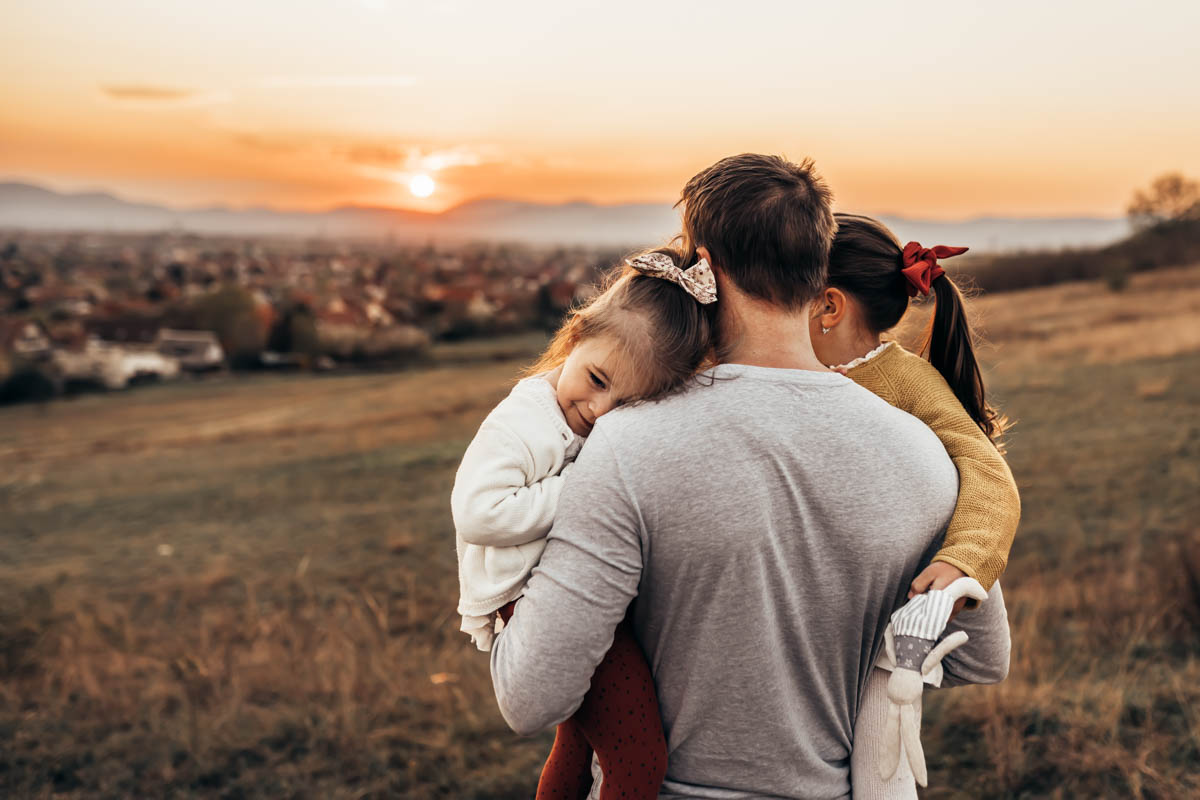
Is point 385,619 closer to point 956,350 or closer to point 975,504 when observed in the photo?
point 956,350

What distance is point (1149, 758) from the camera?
10.7ft

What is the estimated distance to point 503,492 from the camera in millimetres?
1362

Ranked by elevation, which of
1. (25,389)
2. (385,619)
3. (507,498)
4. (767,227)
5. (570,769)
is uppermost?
(767,227)

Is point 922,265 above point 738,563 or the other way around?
above

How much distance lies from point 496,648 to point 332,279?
4755 centimetres

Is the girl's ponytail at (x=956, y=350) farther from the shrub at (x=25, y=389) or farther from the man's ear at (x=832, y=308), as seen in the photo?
the shrub at (x=25, y=389)

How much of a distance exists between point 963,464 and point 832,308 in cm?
39

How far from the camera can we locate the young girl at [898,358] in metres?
1.42

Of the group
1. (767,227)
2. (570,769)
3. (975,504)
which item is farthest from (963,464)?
(570,769)

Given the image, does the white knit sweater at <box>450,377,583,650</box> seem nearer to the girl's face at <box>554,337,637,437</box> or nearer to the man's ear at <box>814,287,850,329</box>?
the girl's face at <box>554,337,637,437</box>

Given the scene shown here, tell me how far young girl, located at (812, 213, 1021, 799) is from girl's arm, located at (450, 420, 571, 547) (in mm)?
597

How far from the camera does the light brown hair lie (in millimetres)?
1268

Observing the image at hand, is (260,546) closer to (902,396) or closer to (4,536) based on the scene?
(4,536)

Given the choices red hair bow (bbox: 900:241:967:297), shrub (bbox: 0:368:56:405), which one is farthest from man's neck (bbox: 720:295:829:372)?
shrub (bbox: 0:368:56:405)
